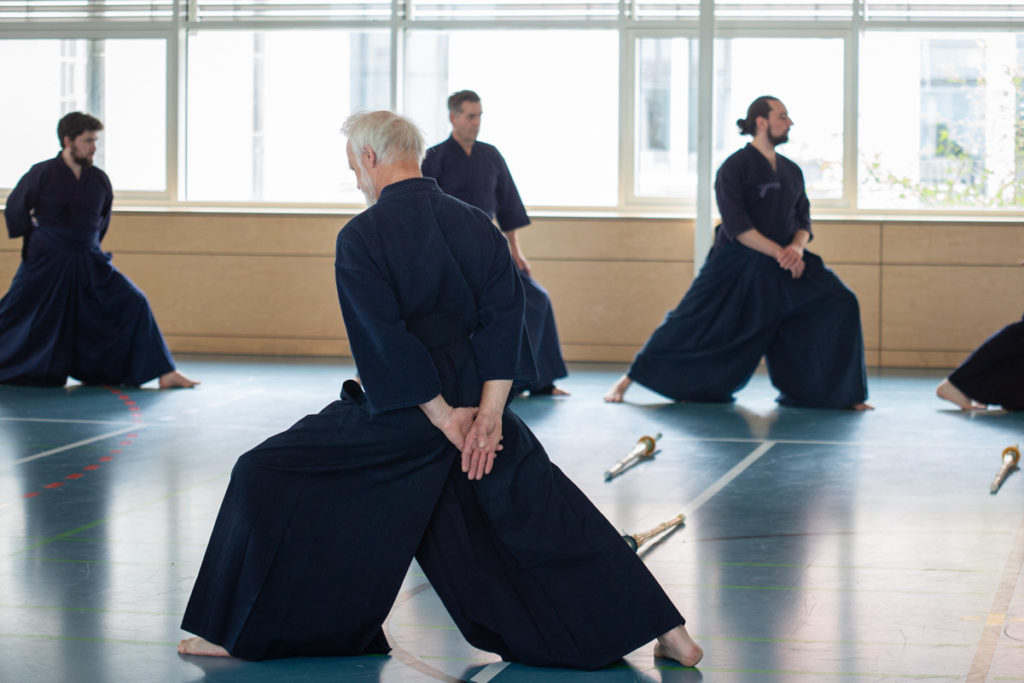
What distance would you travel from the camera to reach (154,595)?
2.98 m

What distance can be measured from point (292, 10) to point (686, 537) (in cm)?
689

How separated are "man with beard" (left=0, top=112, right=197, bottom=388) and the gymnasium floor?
1.98 ft

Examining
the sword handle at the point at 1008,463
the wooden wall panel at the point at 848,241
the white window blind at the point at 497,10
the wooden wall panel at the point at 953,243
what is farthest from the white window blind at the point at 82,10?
the sword handle at the point at 1008,463

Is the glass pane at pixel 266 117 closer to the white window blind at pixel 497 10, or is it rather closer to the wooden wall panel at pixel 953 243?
the white window blind at pixel 497 10

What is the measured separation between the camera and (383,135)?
2.44 m

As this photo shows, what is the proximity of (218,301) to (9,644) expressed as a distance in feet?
22.0

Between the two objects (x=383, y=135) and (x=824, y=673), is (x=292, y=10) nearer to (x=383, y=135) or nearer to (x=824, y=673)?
(x=383, y=135)

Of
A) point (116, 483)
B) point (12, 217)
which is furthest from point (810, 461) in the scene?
point (12, 217)

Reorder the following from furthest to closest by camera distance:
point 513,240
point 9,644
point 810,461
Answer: point 513,240 → point 810,461 → point 9,644

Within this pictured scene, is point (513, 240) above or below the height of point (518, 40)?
below

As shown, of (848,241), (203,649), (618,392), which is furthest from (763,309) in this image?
(203,649)

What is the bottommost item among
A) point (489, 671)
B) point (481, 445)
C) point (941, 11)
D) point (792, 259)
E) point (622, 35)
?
point (489, 671)

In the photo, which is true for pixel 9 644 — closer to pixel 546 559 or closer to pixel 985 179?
pixel 546 559

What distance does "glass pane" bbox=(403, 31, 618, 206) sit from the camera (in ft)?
30.5
